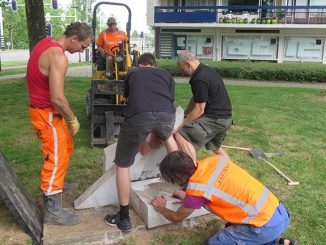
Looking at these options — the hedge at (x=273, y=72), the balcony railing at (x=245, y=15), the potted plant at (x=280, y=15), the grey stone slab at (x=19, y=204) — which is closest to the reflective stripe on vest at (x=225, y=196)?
the grey stone slab at (x=19, y=204)

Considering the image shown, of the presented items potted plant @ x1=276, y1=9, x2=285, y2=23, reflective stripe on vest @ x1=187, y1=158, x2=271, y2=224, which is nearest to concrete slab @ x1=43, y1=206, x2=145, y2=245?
reflective stripe on vest @ x1=187, y1=158, x2=271, y2=224

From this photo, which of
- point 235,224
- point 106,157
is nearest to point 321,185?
point 235,224

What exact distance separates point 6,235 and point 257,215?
2207 millimetres

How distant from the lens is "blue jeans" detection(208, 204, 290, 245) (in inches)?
116

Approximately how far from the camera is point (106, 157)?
178 inches

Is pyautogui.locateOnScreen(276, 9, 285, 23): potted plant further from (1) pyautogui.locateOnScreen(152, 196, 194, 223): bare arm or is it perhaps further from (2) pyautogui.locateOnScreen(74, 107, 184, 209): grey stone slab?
(1) pyautogui.locateOnScreen(152, 196, 194, 223): bare arm

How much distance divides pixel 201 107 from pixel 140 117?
105 cm

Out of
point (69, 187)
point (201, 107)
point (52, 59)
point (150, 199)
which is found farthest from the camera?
point (69, 187)

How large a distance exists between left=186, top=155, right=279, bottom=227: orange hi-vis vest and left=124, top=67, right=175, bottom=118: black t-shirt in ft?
2.41

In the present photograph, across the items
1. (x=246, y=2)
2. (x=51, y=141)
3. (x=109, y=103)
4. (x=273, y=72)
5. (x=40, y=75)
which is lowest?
(x=273, y=72)

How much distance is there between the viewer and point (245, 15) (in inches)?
1064

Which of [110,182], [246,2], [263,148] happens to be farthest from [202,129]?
[246,2]

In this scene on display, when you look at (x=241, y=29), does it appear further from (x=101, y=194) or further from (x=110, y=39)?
(x=101, y=194)

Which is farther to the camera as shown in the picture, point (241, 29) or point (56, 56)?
point (241, 29)
